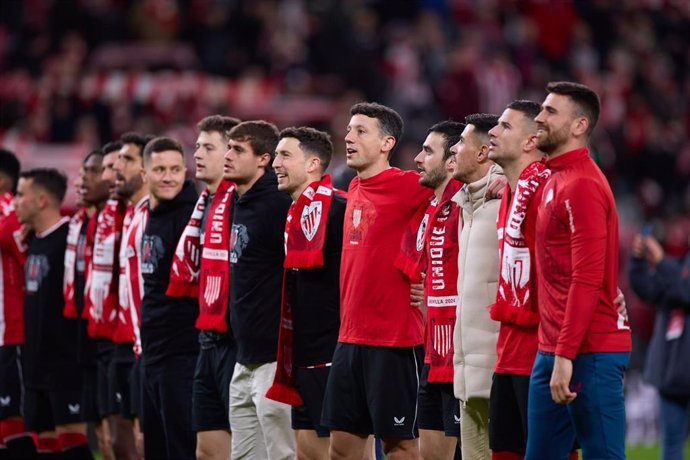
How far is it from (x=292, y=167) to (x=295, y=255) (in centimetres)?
60

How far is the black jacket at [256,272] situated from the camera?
8047mm

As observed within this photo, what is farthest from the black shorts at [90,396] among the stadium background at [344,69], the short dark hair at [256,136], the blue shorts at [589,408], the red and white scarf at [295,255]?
the stadium background at [344,69]

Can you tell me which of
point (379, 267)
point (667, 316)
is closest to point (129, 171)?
point (379, 267)

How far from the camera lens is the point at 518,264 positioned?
6.52 metres

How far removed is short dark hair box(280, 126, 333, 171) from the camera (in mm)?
8094

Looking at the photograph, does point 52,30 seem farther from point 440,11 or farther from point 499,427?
point 499,427

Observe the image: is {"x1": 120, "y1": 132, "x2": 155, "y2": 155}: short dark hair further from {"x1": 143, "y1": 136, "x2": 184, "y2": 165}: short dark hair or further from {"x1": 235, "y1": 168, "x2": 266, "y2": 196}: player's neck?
{"x1": 235, "y1": 168, "x2": 266, "y2": 196}: player's neck

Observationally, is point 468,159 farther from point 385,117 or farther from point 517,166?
point 385,117

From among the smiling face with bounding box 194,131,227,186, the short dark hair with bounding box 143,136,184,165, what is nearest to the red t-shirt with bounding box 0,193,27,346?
the short dark hair with bounding box 143,136,184,165

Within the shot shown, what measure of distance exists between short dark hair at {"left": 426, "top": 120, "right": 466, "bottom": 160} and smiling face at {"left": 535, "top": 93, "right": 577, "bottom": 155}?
1.23m

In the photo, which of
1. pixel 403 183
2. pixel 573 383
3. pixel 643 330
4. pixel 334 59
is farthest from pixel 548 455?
pixel 334 59

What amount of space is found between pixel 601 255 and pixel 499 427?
1.05m

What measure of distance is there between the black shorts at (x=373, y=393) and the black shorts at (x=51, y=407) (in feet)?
11.0

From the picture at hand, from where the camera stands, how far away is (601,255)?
6070 millimetres
